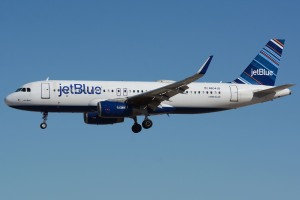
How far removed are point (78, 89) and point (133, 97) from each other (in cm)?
485

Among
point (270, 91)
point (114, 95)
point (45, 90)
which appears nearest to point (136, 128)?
point (114, 95)

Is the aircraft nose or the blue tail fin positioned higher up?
the blue tail fin

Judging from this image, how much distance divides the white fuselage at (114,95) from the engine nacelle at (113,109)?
6.29ft

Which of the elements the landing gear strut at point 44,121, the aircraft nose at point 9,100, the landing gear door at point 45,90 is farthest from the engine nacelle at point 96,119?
the aircraft nose at point 9,100

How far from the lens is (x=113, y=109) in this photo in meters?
62.5

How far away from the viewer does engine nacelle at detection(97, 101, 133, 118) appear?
6228cm

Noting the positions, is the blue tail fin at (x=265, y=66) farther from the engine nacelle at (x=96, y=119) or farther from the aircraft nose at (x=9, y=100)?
the aircraft nose at (x=9, y=100)

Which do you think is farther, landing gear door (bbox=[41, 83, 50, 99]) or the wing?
landing gear door (bbox=[41, 83, 50, 99])

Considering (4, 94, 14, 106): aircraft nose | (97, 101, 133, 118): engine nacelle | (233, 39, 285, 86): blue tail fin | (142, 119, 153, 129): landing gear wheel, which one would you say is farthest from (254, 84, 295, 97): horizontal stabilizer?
A: (4, 94, 14, 106): aircraft nose

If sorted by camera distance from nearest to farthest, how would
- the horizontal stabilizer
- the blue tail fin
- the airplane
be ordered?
the airplane < the horizontal stabilizer < the blue tail fin

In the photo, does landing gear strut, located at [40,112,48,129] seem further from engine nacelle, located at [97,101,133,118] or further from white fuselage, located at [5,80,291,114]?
engine nacelle, located at [97,101,133,118]

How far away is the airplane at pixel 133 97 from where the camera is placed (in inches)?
2484

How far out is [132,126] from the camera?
67250 millimetres

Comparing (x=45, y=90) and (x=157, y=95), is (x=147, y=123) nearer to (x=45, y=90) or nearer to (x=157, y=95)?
(x=157, y=95)
